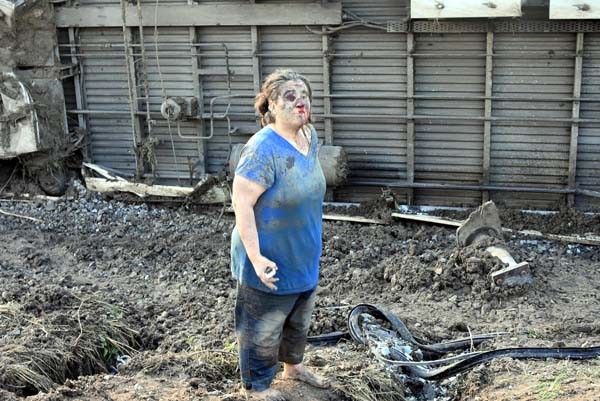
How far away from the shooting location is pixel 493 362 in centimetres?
619

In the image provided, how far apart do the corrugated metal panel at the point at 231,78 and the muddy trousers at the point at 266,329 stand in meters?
7.09

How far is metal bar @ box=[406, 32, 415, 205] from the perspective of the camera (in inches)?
442

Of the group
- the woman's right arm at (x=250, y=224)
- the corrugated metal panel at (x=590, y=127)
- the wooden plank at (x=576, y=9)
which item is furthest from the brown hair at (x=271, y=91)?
the corrugated metal panel at (x=590, y=127)

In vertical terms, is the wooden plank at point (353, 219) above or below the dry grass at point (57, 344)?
above

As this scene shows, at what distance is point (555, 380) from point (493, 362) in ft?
2.08

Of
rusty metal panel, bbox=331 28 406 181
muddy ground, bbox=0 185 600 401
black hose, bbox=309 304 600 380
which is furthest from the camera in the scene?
rusty metal panel, bbox=331 28 406 181

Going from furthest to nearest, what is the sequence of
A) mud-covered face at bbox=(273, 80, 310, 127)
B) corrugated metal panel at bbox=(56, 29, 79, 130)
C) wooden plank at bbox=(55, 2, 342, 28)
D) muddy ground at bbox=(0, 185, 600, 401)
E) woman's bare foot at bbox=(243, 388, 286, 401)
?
1. corrugated metal panel at bbox=(56, 29, 79, 130)
2. wooden plank at bbox=(55, 2, 342, 28)
3. muddy ground at bbox=(0, 185, 600, 401)
4. woman's bare foot at bbox=(243, 388, 286, 401)
5. mud-covered face at bbox=(273, 80, 310, 127)

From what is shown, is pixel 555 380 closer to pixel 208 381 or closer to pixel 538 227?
pixel 208 381

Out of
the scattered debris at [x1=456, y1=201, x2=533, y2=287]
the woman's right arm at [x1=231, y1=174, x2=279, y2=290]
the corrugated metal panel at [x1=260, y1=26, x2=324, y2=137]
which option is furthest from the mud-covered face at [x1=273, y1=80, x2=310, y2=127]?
the corrugated metal panel at [x1=260, y1=26, x2=324, y2=137]

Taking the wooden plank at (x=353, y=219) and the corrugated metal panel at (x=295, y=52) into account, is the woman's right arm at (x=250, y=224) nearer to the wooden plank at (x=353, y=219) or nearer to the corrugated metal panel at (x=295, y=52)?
the wooden plank at (x=353, y=219)

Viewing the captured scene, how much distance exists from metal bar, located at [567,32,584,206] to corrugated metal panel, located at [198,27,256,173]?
179 inches

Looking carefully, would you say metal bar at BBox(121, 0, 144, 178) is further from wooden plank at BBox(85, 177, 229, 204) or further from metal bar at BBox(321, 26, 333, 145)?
metal bar at BBox(321, 26, 333, 145)

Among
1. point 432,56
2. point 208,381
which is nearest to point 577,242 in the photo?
point 432,56

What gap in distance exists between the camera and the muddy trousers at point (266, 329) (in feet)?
16.3
